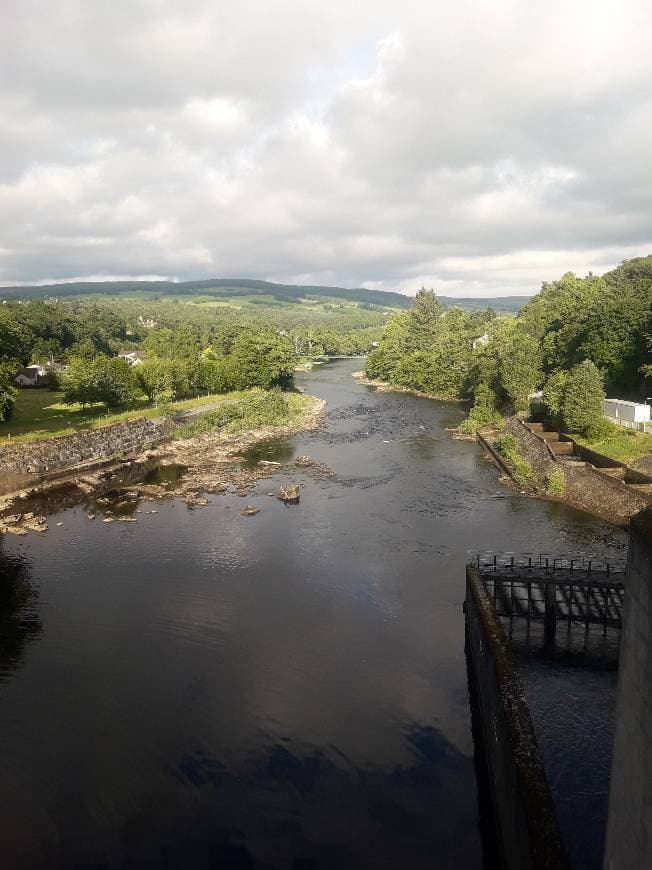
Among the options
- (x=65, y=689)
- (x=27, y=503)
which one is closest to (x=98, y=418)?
(x=27, y=503)

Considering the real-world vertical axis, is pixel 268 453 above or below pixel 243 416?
below

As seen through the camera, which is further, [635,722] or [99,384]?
[99,384]

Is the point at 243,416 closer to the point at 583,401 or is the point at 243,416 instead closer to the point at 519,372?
the point at 519,372

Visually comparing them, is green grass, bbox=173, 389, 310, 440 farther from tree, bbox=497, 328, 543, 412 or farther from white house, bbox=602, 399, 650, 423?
white house, bbox=602, 399, 650, 423

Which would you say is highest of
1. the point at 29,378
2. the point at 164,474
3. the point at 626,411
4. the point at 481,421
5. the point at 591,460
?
the point at 626,411

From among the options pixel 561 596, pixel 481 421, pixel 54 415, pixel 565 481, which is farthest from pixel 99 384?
pixel 561 596

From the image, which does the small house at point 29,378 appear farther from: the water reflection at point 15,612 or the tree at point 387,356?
the tree at point 387,356

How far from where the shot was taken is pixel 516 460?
180ft

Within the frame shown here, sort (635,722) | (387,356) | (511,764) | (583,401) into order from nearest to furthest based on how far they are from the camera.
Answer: (635,722), (511,764), (583,401), (387,356)

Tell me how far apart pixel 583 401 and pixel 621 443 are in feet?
18.5

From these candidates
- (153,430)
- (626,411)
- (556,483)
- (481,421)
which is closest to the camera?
(556,483)

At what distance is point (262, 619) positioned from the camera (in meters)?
28.6

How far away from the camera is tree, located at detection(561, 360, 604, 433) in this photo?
173 feet

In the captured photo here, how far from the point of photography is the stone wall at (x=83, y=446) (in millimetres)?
52125
